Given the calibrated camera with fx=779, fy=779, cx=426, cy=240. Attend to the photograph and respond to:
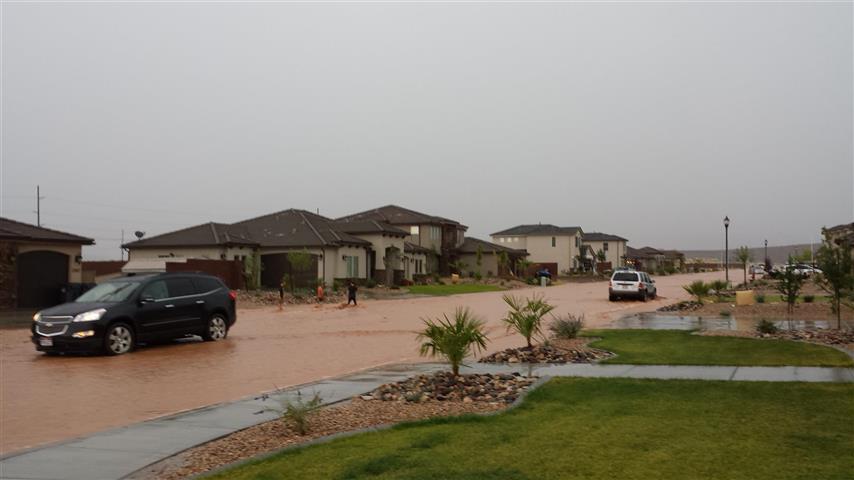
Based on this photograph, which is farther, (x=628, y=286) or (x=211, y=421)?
(x=628, y=286)

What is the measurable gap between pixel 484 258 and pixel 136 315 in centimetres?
6497

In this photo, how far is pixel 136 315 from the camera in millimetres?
17562

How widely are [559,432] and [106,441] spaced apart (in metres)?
4.72

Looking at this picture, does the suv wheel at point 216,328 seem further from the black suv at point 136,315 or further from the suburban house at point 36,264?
the suburban house at point 36,264

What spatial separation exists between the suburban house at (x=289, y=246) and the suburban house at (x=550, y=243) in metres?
44.7

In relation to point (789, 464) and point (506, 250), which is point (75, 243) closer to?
point (789, 464)

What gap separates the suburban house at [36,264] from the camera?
30469 mm

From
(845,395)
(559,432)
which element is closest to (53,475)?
(559,432)

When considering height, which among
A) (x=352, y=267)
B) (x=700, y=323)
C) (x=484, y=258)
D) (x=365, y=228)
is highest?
(x=365, y=228)

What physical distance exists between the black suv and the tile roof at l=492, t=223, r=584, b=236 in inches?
3270

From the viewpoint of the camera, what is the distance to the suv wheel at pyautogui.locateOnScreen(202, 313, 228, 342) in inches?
779

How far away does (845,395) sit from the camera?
949cm

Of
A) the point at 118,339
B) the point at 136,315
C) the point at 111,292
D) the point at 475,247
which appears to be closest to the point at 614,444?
the point at 118,339

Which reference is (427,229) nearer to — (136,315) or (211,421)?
(136,315)
